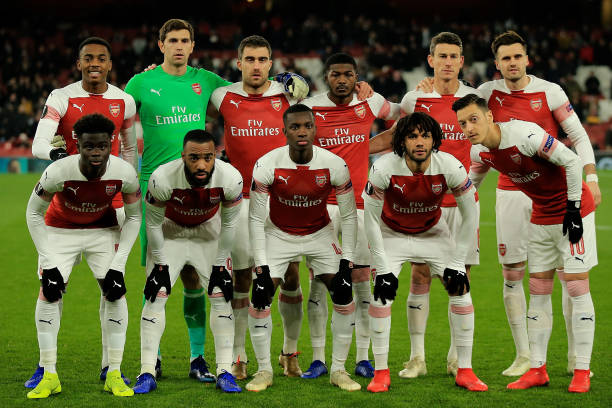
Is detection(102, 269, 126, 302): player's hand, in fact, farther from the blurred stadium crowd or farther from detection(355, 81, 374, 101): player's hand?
the blurred stadium crowd

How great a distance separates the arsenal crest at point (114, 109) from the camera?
634 cm

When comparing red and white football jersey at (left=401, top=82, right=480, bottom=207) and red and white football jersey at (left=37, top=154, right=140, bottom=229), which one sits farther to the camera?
red and white football jersey at (left=401, top=82, right=480, bottom=207)

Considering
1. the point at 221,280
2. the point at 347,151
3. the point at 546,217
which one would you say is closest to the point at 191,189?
the point at 221,280

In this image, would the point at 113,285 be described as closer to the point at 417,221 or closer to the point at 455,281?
the point at 417,221

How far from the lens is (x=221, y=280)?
19.4ft

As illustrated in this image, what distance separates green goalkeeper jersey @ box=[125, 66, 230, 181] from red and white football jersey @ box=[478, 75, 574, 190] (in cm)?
231

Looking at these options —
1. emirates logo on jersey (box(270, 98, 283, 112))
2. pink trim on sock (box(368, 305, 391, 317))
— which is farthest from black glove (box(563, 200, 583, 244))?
emirates logo on jersey (box(270, 98, 283, 112))

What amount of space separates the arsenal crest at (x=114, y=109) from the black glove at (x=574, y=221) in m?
3.30

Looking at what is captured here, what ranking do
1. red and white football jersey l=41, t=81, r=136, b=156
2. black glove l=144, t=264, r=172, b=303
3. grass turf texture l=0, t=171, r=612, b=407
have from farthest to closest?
red and white football jersey l=41, t=81, r=136, b=156 → black glove l=144, t=264, r=172, b=303 → grass turf texture l=0, t=171, r=612, b=407

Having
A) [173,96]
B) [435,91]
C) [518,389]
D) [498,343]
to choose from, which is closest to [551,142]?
[435,91]

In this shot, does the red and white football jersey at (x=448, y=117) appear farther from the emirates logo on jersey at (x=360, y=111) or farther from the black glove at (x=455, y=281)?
the black glove at (x=455, y=281)

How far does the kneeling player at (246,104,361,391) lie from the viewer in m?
5.91

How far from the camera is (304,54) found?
2802 centimetres

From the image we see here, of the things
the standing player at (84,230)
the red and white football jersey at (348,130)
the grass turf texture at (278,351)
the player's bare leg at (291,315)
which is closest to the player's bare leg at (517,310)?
the grass turf texture at (278,351)
